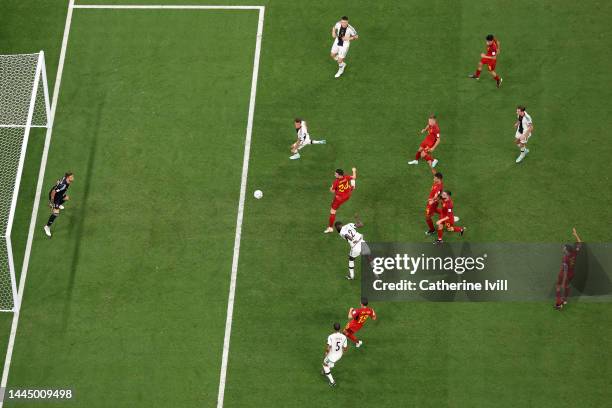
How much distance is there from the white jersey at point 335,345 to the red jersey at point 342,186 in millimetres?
4012

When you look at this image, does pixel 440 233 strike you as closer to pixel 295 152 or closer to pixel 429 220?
pixel 429 220

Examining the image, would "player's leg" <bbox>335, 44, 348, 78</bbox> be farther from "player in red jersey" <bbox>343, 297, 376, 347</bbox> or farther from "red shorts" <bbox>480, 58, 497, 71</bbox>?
"player in red jersey" <bbox>343, 297, 376, 347</bbox>

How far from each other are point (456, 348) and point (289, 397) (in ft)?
14.3

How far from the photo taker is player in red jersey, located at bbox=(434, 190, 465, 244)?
29.8 m

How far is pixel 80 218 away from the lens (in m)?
31.8

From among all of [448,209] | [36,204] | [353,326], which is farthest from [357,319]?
[36,204]

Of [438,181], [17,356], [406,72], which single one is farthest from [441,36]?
[17,356]

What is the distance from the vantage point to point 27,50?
34625 millimetres

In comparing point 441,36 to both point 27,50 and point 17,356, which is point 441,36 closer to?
point 27,50

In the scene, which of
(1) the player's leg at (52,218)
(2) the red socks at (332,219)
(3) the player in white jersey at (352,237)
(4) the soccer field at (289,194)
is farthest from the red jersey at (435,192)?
(1) the player's leg at (52,218)

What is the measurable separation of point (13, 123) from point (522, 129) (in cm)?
1379

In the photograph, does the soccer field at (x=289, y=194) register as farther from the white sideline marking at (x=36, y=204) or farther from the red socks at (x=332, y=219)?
the red socks at (x=332, y=219)

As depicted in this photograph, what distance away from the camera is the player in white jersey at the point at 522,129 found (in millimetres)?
30967

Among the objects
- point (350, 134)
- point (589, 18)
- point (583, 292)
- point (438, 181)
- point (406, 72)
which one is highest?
point (589, 18)
